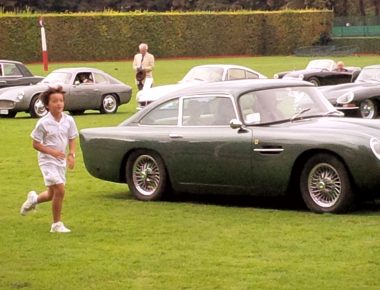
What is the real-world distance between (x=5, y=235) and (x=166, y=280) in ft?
9.09

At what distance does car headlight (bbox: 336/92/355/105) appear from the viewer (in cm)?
2317

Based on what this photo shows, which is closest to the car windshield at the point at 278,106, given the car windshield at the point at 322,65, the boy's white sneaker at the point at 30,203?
the boy's white sneaker at the point at 30,203

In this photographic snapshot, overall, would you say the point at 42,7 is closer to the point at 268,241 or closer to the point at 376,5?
the point at 376,5

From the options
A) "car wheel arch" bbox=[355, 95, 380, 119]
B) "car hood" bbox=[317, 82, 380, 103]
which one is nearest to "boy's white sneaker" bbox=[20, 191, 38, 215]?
"car hood" bbox=[317, 82, 380, 103]

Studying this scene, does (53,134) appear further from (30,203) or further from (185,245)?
(185,245)

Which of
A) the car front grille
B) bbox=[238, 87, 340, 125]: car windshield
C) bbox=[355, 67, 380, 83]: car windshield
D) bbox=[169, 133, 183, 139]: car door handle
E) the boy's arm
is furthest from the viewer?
the car front grille

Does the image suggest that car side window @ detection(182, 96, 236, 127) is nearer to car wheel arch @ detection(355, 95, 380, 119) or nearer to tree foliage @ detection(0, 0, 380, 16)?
car wheel arch @ detection(355, 95, 380, 119)

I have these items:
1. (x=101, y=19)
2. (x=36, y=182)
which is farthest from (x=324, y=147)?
(x=101, y=19)

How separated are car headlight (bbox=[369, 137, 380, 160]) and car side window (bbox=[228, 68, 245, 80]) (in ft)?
54.1

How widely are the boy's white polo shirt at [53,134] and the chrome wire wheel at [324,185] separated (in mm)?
2516

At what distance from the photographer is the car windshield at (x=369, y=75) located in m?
25.3

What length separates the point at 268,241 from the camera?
9.49 m

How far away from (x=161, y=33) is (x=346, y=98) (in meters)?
49.9

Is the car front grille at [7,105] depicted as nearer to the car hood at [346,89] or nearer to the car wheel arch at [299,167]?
the car hood at [346,89]
